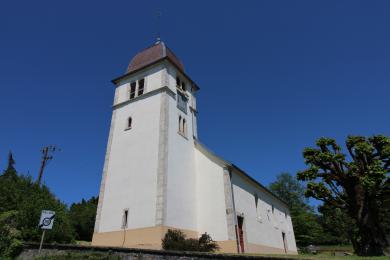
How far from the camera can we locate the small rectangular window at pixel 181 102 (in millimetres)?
24216

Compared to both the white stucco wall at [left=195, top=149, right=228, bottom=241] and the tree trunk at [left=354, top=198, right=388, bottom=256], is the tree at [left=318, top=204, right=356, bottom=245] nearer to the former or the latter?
the white stucco wall at [left=195, top=149, right=228, bottom=241]

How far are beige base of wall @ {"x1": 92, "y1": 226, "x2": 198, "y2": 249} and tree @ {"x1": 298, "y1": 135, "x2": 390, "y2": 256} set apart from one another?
27.8 feet

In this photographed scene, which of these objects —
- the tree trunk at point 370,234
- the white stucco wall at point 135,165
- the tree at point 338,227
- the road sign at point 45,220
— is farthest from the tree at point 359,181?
the tree at point 338,227

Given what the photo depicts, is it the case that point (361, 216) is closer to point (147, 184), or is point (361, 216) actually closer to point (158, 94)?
point (147, 184)

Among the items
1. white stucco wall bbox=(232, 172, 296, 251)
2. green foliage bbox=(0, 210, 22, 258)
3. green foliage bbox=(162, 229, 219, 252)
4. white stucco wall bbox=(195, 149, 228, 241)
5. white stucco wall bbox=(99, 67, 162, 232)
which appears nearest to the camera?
green foliage bbox=(0, 210, 22, 258)

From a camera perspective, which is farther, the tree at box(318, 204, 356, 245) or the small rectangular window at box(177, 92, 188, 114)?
the tree at box(318, 204, 356, 245)

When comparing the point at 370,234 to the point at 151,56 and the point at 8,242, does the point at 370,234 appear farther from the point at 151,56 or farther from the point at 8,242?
the point at 151,56

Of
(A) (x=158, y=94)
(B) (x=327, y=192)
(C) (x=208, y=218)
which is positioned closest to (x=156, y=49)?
Result: (A) (x=158, y=94)

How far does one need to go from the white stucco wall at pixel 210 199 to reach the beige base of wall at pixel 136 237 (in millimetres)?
1167

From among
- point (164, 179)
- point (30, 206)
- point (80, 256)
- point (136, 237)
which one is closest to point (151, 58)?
point (164, 179)

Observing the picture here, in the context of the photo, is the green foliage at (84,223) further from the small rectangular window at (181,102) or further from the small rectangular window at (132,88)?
the small rectangular window at (181,102)

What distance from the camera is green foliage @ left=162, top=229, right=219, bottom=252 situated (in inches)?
609

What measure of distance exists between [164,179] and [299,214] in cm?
4410

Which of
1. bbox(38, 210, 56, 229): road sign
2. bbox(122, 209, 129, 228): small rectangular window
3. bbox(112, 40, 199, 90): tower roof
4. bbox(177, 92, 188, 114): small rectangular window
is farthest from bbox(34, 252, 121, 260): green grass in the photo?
bbox(112, 40, 199, 90): tower roof
